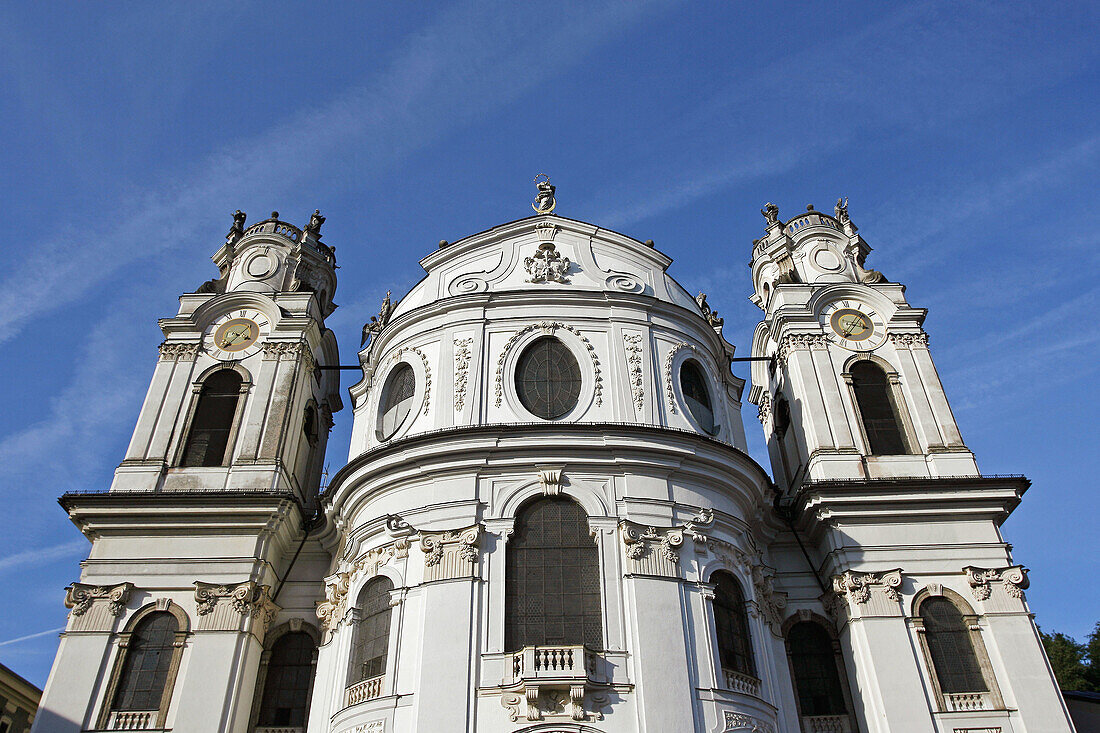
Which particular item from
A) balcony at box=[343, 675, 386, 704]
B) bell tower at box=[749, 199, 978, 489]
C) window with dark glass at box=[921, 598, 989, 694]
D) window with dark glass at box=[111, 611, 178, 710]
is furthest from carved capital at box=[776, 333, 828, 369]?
window with dark glass at box=[111, 611, 178, 710]

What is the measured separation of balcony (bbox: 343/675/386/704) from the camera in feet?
61.0

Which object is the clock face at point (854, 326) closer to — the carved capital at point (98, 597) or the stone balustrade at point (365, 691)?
the stone balustrade at point (365, 691)

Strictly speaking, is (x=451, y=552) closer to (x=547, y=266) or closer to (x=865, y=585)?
(x=547, y=266)

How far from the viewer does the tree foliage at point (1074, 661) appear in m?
41.1

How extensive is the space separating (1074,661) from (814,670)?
28.2 meters

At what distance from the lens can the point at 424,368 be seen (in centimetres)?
2388

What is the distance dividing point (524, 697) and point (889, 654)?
31.7ft

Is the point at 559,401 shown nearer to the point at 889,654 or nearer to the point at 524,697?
the point at 524,697

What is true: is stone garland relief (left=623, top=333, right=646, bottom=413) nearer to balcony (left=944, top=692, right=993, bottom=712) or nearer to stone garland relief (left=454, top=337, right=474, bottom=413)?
stone garland relief (left=454, top=337, right=474, bottom=413)

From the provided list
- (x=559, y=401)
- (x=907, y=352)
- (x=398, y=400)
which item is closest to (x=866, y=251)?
(x=907, y=352)

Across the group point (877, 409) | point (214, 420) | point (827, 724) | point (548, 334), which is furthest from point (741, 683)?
point (214, 420)

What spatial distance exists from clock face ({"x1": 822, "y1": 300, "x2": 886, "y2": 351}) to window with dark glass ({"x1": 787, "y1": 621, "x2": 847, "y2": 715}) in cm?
951

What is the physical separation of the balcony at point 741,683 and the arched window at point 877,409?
9014 millimetres

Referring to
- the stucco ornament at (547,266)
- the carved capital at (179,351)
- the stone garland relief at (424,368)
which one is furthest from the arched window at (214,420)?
the stucco ornament at (547,266)
